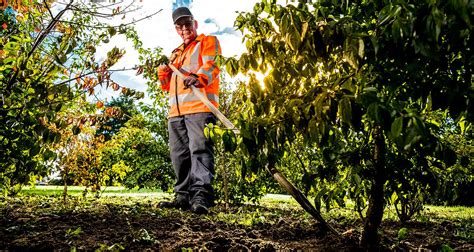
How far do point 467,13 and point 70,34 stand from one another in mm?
2600

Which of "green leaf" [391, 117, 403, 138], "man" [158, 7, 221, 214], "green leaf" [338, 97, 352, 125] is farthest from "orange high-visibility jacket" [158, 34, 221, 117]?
"green leaf" [391, 117, 403, 138]

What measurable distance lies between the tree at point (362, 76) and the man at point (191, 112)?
2344mm

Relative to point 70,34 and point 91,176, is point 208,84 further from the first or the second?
point 91,176

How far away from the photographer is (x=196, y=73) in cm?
469

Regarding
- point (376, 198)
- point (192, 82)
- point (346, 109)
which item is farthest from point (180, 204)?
point (346, 109)

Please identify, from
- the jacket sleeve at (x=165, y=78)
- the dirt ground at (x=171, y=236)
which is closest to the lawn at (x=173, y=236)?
the dirt ground at (x=171, y=236)

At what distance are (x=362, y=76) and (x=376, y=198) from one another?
2.90 feet

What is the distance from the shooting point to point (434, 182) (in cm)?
209

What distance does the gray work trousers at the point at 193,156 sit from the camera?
446 cm

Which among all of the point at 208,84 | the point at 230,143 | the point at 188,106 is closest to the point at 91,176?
the point at 188,106

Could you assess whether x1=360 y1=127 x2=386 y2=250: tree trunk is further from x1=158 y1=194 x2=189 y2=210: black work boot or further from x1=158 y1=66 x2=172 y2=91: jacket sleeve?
x1=158 y1=66 x2=172 y2=91: jacket sleeve

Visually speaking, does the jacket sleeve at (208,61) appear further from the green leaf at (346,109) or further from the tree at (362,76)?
the green leaf at (346,109)

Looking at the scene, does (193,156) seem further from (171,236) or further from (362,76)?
(362,76)

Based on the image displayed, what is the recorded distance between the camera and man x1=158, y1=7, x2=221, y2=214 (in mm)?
4445
